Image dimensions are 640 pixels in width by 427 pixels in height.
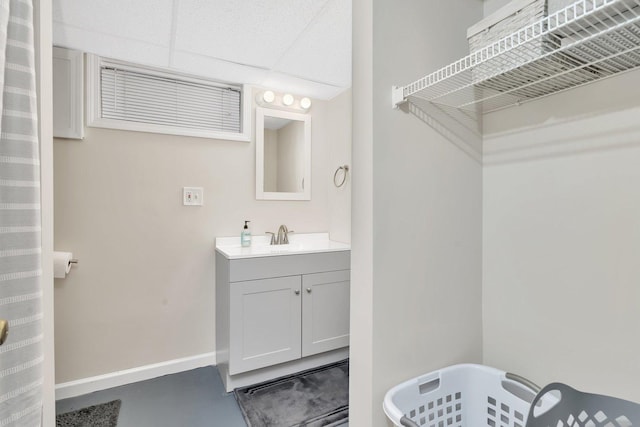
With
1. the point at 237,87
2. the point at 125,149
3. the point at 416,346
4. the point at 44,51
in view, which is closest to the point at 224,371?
the point at 416,346

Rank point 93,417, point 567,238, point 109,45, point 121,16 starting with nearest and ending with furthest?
1. point 567,238
2. point 121,16
3. point 93,417
4. point 109,45

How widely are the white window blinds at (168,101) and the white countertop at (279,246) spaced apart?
0.86 meters

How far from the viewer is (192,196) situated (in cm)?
221

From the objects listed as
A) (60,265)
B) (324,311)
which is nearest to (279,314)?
(324,311)

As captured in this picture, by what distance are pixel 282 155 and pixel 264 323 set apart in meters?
1.32

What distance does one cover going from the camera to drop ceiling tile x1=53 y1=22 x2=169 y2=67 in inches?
66.7

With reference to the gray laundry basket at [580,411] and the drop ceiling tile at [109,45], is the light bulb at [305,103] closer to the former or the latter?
the drop ceiling tile at [109,45]

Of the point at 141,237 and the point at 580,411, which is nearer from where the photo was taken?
the point at 580,411

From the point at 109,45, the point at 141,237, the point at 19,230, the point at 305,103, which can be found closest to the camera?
the point at 19,230

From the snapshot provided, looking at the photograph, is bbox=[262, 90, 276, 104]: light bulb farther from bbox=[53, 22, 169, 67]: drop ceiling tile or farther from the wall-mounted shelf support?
the wall-mounted shelf support

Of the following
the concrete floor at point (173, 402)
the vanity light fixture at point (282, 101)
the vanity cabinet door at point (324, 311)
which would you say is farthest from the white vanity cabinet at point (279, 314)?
the vanity light fixture at point (282, 101)

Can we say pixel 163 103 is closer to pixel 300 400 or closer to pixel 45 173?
pixel 45 173

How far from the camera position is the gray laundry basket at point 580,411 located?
786 mm

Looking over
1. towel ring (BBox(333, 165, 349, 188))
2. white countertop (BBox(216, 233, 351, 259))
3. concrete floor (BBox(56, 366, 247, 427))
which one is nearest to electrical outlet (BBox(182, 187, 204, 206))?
white countertop (BBox(216, 233, 351, 259))
